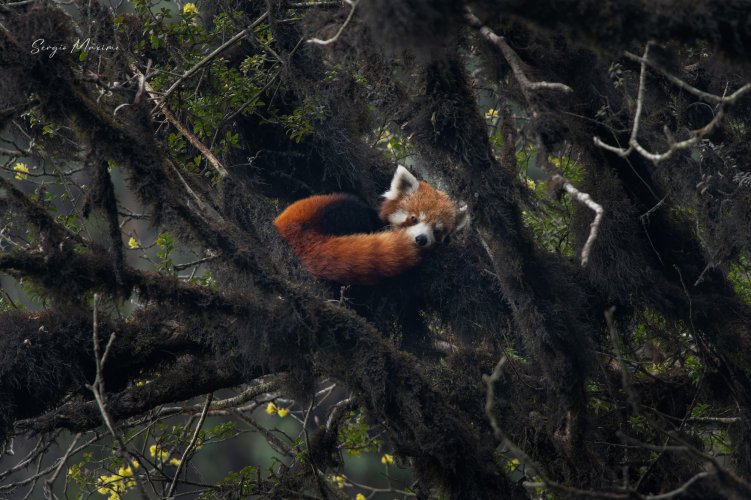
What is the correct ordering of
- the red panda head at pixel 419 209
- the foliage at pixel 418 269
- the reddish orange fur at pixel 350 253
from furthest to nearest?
1. the red panda head at pixel 419 209
2. the reddish orange fur at pixel 350 253
3. the foliage at pixel 418 269

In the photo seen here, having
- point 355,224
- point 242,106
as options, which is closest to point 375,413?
point 355,224

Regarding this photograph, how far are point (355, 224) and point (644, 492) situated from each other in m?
2.45

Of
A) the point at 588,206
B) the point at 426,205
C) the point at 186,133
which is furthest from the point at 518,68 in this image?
the point at 426,205

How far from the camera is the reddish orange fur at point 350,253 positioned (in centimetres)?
434

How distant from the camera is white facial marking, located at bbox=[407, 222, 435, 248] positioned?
4.72 metres

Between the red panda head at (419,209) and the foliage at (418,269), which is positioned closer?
the foliage at (418,269)

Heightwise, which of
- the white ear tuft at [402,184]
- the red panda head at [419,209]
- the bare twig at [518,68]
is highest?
the bare twig at [518,68]

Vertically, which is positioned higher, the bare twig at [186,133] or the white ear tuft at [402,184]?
the bare twig at [186,133]

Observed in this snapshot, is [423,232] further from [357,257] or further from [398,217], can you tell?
[357,257]

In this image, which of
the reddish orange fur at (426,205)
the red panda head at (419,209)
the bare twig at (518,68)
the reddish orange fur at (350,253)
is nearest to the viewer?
the bare twig at (518,68)

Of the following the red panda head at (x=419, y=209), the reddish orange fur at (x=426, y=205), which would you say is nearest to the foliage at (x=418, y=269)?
the red panda head at (x=419, y=209)

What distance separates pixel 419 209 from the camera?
5254 mm

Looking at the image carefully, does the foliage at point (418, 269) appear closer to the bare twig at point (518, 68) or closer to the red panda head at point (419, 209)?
the bare twig at point (518, 68)

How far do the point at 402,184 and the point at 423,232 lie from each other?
0.68 meters
